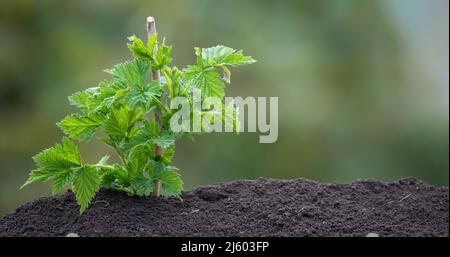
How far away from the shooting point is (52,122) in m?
3.73

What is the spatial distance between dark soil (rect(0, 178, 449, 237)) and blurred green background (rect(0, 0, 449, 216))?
1.71 metres

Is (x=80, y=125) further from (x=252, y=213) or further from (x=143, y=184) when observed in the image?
(x=252, y=213)

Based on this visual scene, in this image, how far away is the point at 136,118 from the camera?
5.95ft

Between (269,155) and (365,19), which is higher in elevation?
(365,19)

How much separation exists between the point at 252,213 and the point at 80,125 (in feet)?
1.67

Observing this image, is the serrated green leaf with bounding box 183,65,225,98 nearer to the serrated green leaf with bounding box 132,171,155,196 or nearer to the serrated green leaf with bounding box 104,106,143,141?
the serrated green leaf with bounding box 104,106,143,141

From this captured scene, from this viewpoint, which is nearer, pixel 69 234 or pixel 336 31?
pixel 69 234

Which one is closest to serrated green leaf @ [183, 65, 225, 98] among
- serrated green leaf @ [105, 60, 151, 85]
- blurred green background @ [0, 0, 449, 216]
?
serrated green leaf @ [105, 60, 151, 85]

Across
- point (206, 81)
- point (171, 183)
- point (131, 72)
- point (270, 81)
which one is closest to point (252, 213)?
point (171, 183)

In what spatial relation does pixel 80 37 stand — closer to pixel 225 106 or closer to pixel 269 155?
pixel 269 155
